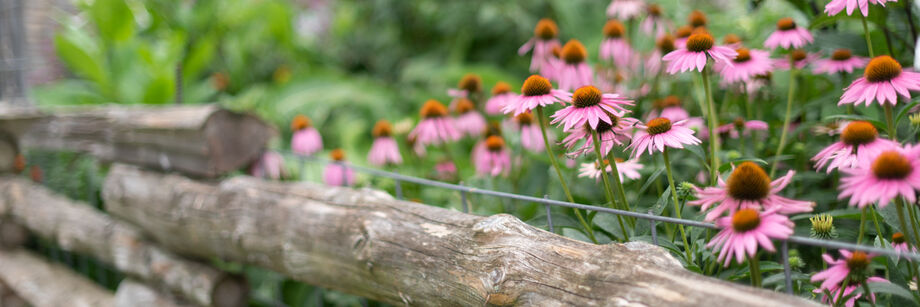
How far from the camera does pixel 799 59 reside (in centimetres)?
121

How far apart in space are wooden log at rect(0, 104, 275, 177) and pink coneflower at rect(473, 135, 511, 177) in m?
0.64

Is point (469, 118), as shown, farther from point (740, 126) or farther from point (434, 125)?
point (740, 126)

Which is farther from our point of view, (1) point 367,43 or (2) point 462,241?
(1) point 367,43

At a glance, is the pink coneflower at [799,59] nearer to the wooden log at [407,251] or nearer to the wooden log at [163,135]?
the wooden log at [407,251]

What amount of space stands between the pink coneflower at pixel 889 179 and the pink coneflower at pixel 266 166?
1.38m

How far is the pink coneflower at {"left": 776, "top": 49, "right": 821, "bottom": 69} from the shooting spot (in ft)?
3.92

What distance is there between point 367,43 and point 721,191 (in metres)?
3.76

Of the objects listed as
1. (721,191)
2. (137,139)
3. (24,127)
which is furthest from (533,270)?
(24,127)

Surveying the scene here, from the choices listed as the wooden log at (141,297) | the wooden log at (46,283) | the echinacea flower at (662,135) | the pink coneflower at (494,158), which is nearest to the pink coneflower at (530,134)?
the pink coneflower at (494,158)

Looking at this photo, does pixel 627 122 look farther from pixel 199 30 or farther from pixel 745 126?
pixel 199 30

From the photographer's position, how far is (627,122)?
2.81ft

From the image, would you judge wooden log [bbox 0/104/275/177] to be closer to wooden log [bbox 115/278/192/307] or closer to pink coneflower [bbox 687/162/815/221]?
wooden log [bbox 115/278/192/307]

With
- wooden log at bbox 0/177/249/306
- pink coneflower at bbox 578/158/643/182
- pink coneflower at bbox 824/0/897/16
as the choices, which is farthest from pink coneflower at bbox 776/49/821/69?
wooden log at bbox 0/177/249/306

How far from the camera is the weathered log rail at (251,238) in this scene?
79 cm
